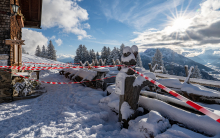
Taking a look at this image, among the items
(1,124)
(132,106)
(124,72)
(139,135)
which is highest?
(124,72)

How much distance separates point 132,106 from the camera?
286cm

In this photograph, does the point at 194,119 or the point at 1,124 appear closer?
the point at 194,119

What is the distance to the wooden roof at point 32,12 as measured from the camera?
25.8 feet

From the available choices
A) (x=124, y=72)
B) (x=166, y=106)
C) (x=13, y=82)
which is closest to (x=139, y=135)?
(x=166, y=106)

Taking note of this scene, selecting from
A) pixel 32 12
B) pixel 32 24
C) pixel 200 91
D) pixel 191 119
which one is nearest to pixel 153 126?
pixel 191 119

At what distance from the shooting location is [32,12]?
28.1 ft

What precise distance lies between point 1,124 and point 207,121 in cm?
506

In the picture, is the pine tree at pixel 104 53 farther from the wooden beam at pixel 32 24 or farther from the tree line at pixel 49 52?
the wooden beam at pixel 32 24

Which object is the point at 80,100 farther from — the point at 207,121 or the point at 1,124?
the point at 207,121

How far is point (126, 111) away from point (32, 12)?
10448mm

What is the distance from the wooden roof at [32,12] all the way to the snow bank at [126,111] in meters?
9.17

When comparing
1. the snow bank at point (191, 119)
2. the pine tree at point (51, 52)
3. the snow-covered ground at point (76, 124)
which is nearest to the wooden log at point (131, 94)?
the snow-covered ground at point (76, 124)

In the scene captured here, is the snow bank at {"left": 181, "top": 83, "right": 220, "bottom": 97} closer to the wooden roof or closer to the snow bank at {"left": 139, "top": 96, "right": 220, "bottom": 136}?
the snow bank at {"left": 139, "top": 96, "right": 220, "bottom": 136}

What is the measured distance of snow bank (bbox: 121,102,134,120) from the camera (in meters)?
2.80
